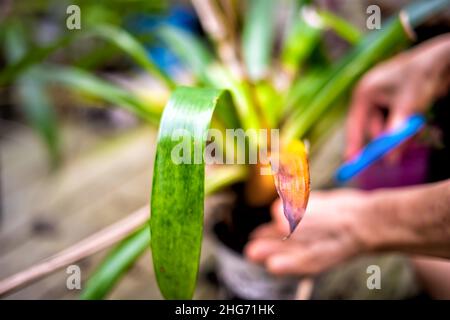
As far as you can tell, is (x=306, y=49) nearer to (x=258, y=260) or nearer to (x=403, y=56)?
(x=403, y=56)

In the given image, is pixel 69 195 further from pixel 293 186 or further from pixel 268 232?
pixel 293 186

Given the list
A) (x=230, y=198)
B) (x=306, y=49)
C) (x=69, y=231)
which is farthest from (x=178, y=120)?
(x=69, y=231)

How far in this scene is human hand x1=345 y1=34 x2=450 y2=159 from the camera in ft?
2.15

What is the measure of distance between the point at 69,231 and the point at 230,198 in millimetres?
400

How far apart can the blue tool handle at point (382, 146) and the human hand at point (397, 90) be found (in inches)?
1.4

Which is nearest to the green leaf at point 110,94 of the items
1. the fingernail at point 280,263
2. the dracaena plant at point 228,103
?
the dracaena plant at point 228,103

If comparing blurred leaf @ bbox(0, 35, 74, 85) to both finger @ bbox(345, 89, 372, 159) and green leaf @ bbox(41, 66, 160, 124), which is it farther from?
finger @ bbox(345, 89, 372, 159)

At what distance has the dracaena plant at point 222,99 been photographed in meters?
0.43

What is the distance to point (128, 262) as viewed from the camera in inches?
23.1

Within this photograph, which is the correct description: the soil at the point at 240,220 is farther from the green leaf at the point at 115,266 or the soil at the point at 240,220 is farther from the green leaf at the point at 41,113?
the green leaf at the point at 41,113

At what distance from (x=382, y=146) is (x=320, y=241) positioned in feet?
0.52

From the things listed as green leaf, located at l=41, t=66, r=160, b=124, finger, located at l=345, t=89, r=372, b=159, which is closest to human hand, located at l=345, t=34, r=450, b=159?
finger, located at l=345, t=89, r=372, b=159

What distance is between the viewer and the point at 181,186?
0.43m

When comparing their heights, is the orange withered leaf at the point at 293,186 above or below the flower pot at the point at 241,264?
above
